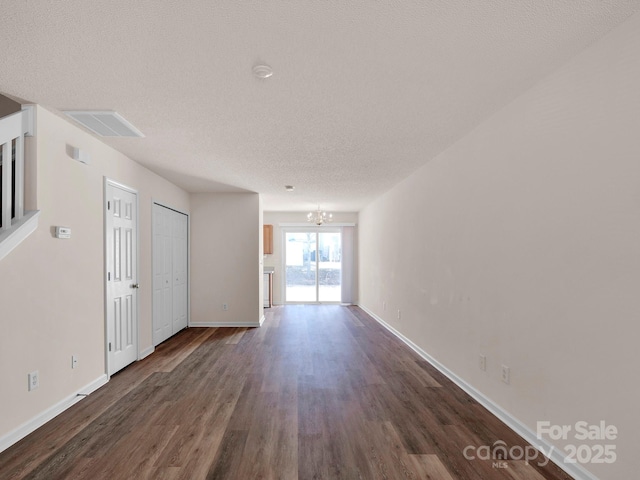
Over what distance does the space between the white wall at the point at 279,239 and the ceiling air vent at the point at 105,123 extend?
18.3ft

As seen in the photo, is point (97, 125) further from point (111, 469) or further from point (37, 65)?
point (111, 469)

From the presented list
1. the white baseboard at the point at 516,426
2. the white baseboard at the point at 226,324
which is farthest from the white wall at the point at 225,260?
the white baseboard at the point at 516,426

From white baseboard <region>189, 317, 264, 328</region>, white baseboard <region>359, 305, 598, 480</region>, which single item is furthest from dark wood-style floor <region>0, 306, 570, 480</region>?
white baseboard <region>189, 317, 264, 328</region>

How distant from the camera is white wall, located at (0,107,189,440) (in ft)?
7.64

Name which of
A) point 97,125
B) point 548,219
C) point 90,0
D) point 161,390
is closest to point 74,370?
point 161,390

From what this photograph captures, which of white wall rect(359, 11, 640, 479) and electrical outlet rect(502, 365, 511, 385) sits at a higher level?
white wall rect(359, 11, 640, 479)

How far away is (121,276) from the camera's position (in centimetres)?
375

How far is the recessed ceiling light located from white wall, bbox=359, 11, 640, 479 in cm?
182

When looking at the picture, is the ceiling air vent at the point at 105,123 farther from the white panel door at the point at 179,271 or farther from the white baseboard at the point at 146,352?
the white baseboard at the point at 146,352

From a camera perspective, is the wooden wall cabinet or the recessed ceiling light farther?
the wooden wall cabinet

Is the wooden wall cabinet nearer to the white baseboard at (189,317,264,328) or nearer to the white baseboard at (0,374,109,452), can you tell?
the white baseboard at (189,317,264,328)

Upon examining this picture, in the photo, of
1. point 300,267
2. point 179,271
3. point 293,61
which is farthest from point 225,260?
point 293,61

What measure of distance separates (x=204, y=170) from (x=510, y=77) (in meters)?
3.65

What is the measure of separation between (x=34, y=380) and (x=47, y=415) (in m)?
0.34
